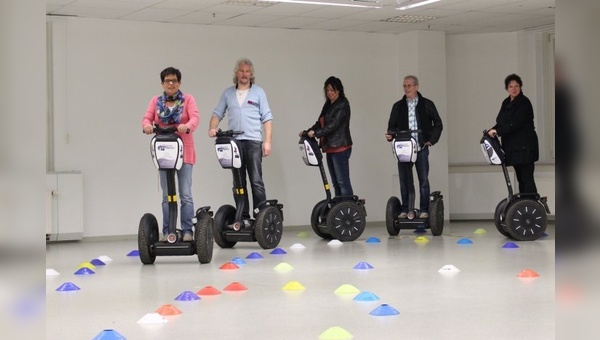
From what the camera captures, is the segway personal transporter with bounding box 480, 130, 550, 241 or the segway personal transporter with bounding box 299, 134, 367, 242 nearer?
the segway personal transporter with bounding box 480, 130, 550, 241

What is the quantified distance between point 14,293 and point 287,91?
991cm

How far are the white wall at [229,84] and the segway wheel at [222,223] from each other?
2.07 metres

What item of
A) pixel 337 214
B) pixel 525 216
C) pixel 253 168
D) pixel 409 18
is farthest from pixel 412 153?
pixel 409 18

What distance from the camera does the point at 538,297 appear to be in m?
4.97

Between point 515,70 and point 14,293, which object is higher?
point 515,70

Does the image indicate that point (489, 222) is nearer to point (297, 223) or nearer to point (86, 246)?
point (297, 223)

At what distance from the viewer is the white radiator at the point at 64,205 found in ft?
31.2

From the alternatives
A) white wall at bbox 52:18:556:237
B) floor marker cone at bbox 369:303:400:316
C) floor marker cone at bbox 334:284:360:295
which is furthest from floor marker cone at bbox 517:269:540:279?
white wall at bbox 52:18:556:237

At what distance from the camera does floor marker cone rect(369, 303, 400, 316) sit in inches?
172

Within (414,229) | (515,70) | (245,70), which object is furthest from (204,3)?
(515,70)

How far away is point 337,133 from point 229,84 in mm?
1972

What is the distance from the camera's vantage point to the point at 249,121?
8219mm

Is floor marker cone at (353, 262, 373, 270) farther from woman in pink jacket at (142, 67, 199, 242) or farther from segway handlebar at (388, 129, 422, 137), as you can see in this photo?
segway handlebar at (388, 129, 422, 137)

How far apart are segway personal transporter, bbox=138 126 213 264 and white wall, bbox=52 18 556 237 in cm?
317
